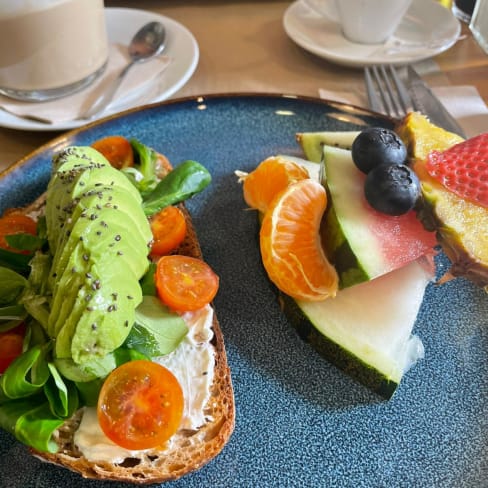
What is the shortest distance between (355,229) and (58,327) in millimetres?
819

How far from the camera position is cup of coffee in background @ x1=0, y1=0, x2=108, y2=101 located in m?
A: 1.92

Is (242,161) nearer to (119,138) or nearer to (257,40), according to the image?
(119,138)

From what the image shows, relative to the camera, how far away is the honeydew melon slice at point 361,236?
4.74 feet

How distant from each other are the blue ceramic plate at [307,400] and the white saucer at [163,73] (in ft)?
0.94

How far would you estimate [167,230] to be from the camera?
1.62m

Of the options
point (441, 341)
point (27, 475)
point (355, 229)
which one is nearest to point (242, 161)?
point (355, 229)

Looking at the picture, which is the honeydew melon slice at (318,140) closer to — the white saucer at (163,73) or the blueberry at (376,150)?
the blueberry at (376,150)

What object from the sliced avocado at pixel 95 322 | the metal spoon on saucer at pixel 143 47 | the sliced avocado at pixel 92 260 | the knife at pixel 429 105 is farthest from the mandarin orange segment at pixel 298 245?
the metal spoon on saucer at pixel 143 47

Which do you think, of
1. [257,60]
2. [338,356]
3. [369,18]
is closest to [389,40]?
[369,18]

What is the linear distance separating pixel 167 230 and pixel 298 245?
0.41 metres

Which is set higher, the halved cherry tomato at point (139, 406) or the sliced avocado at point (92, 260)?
the sliced avocado at point (92, 260)

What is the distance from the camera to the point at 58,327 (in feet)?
3.95

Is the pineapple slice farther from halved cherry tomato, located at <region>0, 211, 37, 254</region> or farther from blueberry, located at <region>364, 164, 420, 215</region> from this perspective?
halved cherry tomato, located at <region>0, 211, 37, 254</region>

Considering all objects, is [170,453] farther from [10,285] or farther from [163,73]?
[163,73]
